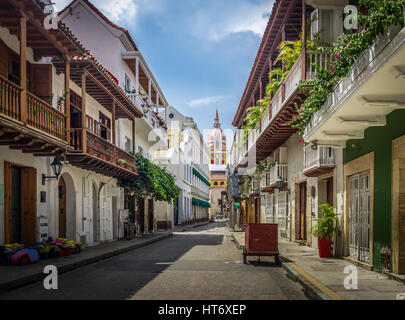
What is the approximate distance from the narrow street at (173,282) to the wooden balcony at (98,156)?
418 centimetres

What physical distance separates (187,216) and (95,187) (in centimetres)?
3159

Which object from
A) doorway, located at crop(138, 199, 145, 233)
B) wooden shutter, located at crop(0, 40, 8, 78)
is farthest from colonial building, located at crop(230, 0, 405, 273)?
doorway, located at crop(138, 199, 145, 233)

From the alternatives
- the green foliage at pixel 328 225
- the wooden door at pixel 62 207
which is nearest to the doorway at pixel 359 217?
the green foliage at pixel 328 225

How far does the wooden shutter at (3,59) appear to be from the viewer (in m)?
11.3

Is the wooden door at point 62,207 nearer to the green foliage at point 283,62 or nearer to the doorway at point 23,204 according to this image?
the doorway at point 23,204

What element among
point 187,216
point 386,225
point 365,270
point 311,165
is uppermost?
point 311,165

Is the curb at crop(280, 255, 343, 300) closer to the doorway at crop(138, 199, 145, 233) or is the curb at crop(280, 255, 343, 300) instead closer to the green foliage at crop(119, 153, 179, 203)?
the green foliage at crop(119, 153, 179, 203)

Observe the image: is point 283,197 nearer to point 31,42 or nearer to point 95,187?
point 95,187

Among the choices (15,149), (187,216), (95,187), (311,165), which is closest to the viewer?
(15,149)

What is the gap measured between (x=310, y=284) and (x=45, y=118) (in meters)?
7.90

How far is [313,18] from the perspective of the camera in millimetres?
12484

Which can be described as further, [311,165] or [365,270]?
[311,165]
